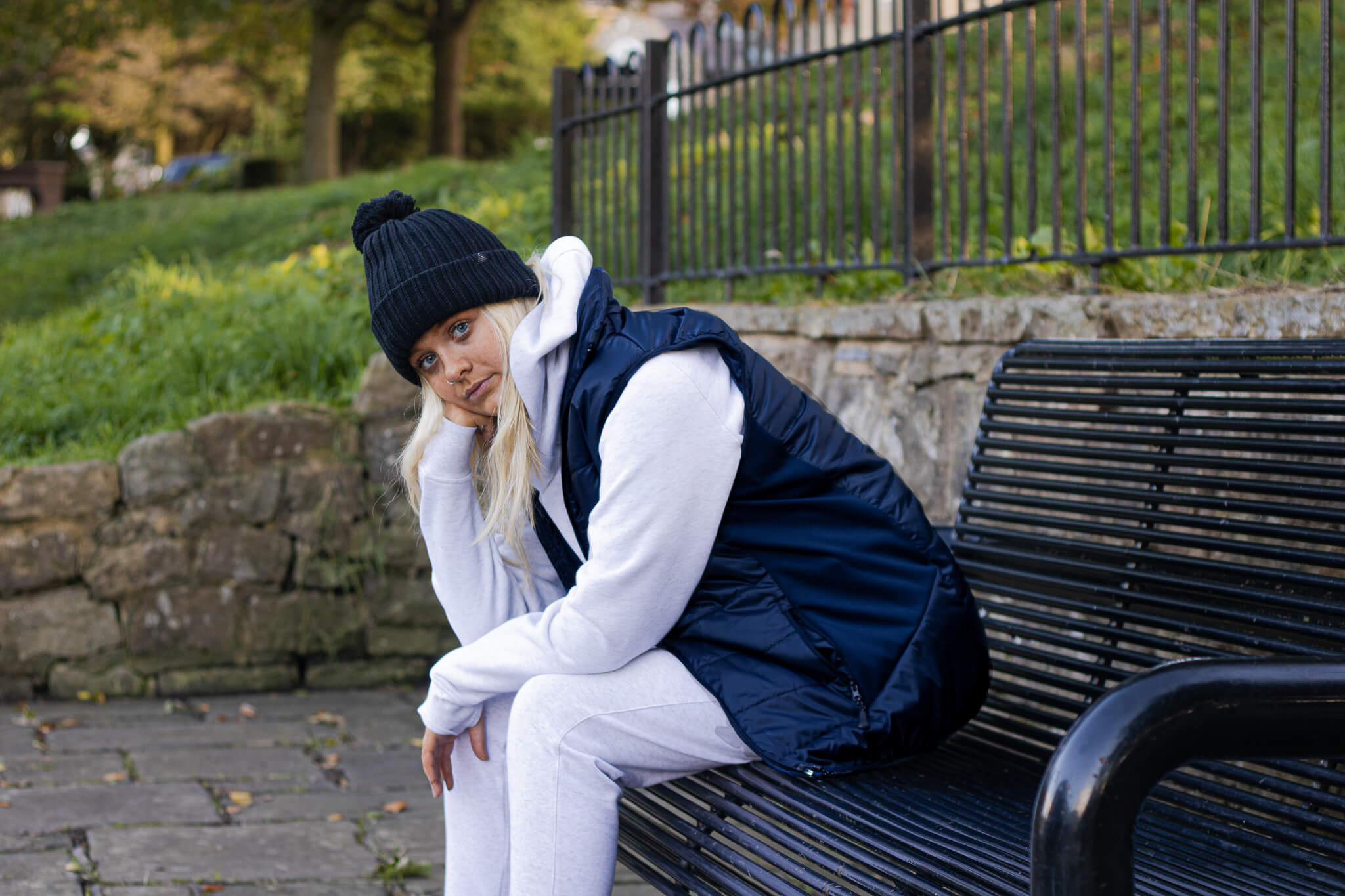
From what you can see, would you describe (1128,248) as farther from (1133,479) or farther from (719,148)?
(719,148)

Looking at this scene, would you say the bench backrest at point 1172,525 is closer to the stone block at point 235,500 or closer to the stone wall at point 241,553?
the stone wall at point 241,553

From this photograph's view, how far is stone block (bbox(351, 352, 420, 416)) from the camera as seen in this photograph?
4676 millimetres

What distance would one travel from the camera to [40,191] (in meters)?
19.5

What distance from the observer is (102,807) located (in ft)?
10.6

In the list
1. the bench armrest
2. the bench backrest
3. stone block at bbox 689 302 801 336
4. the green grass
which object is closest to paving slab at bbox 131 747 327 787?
the green grass

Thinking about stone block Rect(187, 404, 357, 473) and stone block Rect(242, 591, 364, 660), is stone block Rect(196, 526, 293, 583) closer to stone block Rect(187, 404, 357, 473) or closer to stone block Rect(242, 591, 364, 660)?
stone block Rect(242, 591, 364, 660)

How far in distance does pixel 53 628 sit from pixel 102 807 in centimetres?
131

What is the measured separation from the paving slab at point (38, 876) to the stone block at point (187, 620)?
5.15 feet

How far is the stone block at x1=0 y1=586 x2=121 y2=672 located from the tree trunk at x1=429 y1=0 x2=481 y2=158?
11424 millimetres

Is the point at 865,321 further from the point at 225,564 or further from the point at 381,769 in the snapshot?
the point at 225,564

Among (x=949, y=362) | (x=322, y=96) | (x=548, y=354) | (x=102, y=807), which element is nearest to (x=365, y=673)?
(x=102, y=807)

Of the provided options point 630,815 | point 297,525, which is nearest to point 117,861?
point 630,815

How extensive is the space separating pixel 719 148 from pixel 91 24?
33.6 feet

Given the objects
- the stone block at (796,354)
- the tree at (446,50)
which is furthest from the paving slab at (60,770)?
the tree at (446,50)
